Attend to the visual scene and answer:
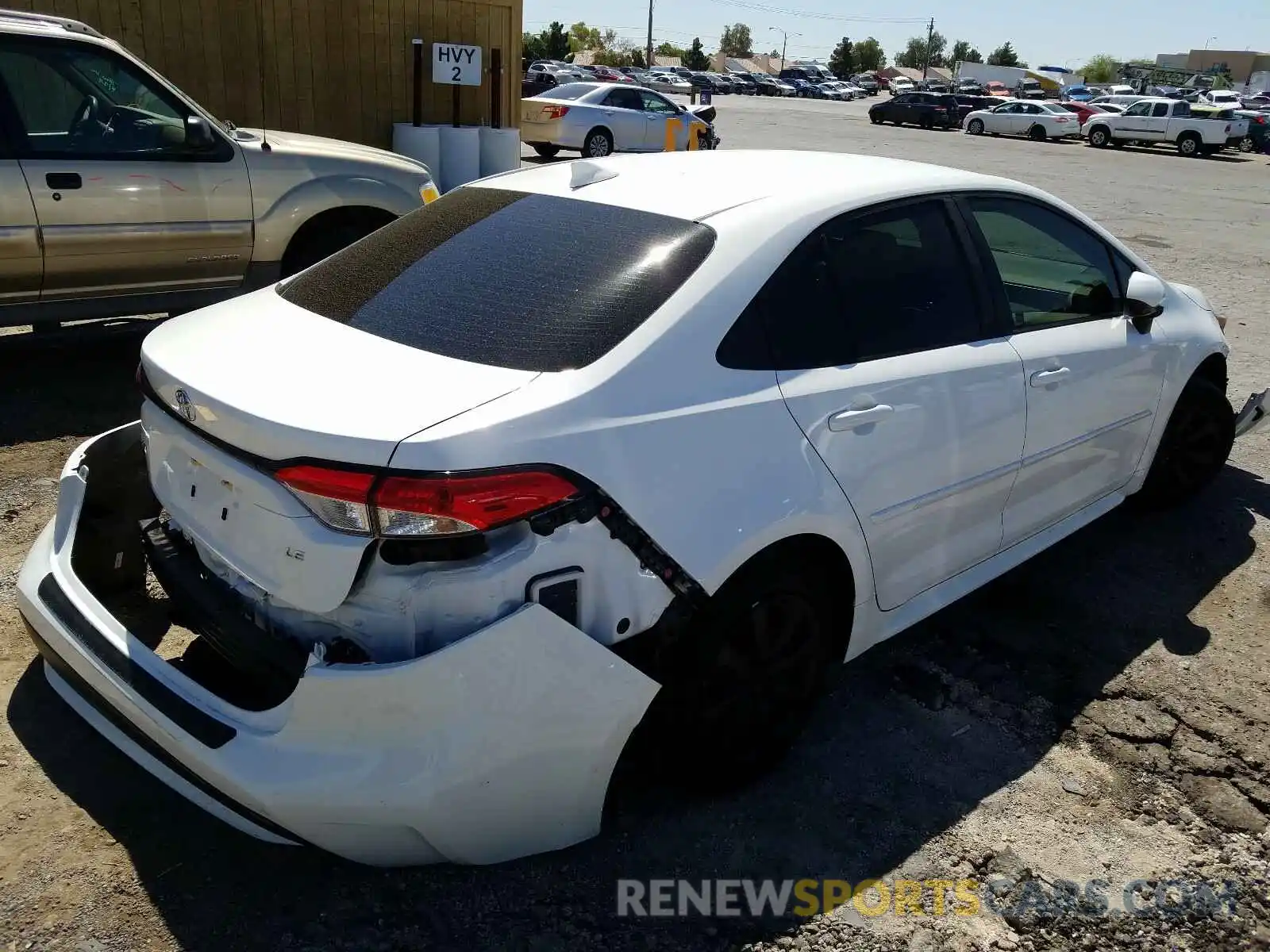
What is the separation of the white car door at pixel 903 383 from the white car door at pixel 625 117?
18527 millimetres

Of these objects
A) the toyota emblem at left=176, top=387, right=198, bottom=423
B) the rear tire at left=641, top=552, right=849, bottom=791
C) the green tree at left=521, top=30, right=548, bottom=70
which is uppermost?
the green tree at left=521, top=30, right=548, bottom=70

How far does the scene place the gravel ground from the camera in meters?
2.39

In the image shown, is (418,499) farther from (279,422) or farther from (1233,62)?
(1233,62)

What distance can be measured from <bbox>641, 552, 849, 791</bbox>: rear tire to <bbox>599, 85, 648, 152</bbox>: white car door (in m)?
19.3

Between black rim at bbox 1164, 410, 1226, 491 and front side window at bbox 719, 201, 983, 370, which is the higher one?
front side window at bbox 719, 201, 983, 370

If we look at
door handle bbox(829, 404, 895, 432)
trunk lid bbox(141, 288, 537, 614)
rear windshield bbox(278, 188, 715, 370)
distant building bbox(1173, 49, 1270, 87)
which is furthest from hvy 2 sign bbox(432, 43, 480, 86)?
distant building bbox(1173, 49, 1270, 87)

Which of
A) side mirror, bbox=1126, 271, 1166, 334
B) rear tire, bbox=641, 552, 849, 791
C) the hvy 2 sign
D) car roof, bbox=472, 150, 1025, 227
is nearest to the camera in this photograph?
rear tire, bbox=641, 552, 849, 791

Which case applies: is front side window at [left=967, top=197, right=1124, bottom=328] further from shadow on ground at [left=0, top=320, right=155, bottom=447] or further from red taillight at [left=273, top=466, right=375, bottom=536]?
shadow on ground at [left=0, top=320, right=155, bottom=447]

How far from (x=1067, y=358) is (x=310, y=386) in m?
2.48

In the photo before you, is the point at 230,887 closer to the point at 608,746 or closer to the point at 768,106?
the point at 608,746

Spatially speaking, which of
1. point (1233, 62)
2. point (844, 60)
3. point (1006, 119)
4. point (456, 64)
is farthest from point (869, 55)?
point (456, 64)

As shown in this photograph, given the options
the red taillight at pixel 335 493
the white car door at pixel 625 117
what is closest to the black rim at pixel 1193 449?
the red taillight at pixel 335 493

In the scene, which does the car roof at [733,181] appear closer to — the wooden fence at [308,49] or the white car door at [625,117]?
the wooden fence at [308,49]

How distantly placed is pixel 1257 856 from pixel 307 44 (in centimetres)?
1059
